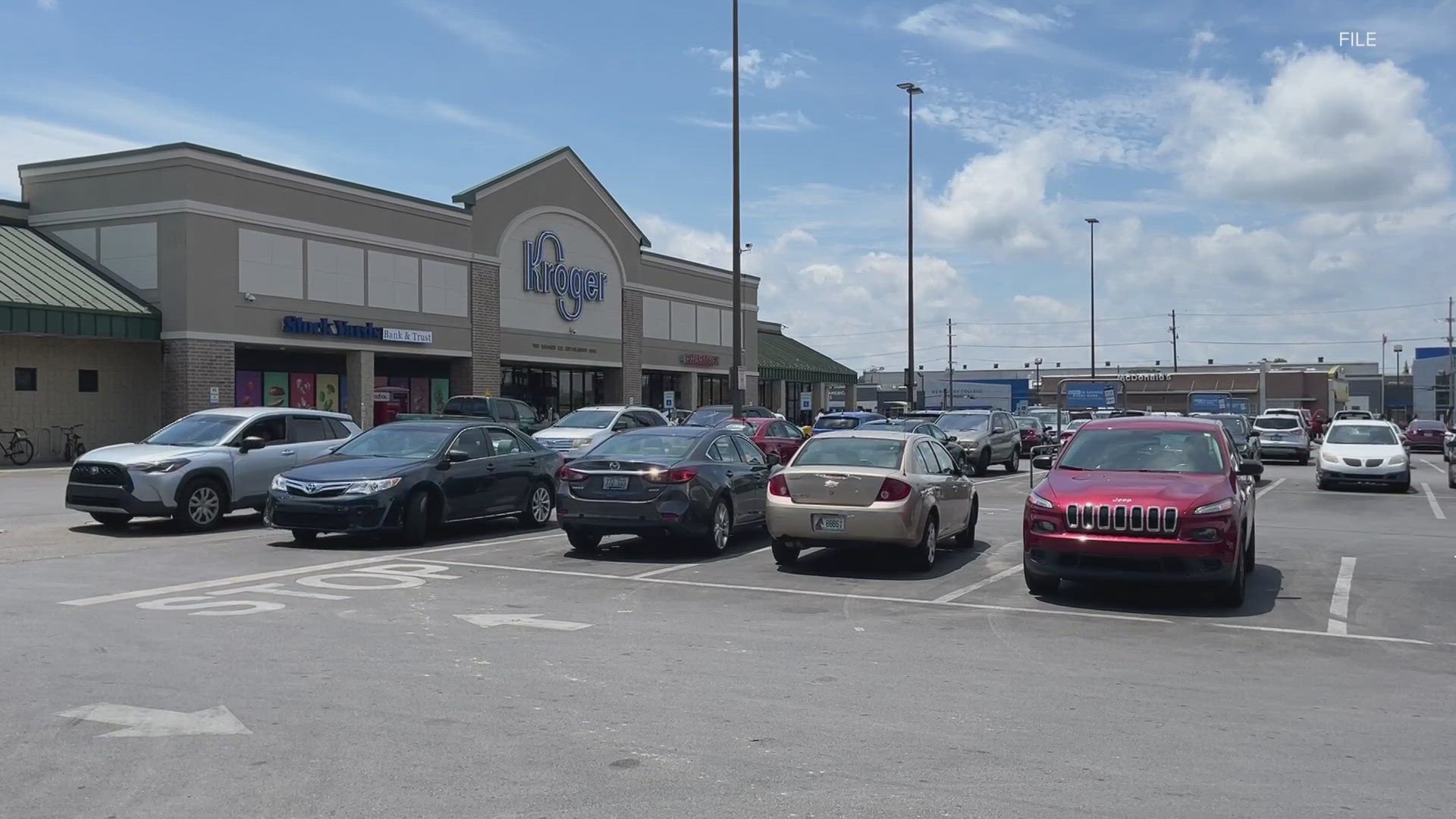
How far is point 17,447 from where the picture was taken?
29.5m

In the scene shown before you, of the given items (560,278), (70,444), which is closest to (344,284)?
(70,444)

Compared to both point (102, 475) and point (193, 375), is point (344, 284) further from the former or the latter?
point (102, 475)

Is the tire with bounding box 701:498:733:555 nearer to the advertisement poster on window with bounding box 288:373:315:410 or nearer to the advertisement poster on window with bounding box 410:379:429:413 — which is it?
the advertisement poster on window with bounding box 288:373:315:410

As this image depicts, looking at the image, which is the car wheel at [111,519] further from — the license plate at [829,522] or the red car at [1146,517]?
the red car at [1146,517]

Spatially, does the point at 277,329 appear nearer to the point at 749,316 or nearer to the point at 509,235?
the point at 509,235

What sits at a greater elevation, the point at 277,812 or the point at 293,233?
the point at 293,233


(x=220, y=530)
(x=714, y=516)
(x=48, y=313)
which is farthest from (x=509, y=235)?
(x=714, y=516)

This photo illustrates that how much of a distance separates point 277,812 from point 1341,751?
5051mm

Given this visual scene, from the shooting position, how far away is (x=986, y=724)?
6.46 m

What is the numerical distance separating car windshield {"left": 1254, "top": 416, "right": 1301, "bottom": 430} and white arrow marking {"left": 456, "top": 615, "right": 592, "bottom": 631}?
32212 millimetres

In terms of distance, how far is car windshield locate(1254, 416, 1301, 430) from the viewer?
36594 mm

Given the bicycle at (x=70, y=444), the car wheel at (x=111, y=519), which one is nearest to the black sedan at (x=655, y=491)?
the car wheel at (x=111, y=519)

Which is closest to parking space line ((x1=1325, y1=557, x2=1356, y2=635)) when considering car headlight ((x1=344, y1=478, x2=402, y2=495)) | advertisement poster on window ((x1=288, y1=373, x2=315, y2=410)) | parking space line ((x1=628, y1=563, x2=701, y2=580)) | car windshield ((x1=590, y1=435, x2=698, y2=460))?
parking space line ((x1=628, y1=563, x2=701, y2=580))

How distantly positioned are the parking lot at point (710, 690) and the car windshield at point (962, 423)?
16.8 metres
